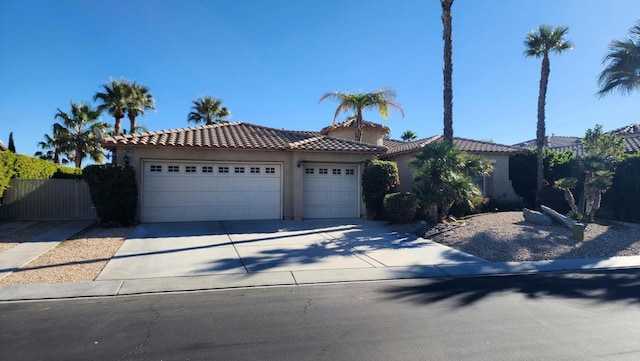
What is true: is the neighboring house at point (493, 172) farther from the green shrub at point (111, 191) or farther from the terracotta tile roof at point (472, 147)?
the green shrub at point (111, 191)

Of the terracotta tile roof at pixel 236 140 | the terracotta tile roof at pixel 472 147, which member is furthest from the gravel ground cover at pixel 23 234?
the terracotta tile roof at pixel 472 147

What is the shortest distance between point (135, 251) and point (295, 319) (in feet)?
19.8

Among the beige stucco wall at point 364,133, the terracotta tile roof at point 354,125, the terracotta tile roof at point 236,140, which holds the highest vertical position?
the terracotta tile roof at point 354,125

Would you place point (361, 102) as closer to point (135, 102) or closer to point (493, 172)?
point (493, 172)

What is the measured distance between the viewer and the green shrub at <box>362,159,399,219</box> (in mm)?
15932

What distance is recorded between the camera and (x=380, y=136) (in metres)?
25.0

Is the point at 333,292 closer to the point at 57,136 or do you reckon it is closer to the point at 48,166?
the point at 48,166

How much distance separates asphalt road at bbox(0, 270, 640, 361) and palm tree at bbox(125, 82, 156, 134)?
28529 millimetres

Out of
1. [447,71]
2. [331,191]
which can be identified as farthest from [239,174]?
[447,71]

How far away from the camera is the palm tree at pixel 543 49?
18.9 meters

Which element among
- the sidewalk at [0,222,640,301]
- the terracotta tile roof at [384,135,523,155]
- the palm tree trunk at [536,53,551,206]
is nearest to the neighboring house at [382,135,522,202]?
the terracotta tile roof at [384,135,523,155]

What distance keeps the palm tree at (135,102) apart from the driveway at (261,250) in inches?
809

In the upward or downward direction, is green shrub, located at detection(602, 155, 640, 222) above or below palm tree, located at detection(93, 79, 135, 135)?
below

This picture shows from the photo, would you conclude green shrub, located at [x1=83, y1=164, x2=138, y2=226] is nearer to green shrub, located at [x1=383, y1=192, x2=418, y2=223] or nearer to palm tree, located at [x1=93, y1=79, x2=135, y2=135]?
green shrub, located at [x1=383, y1=192, x2=418, y2=223]
